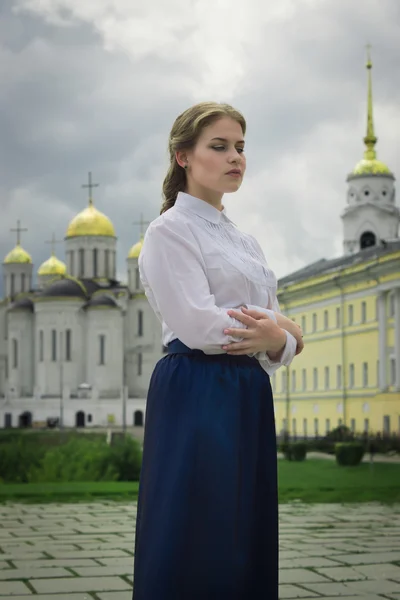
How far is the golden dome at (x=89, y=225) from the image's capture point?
6756 centimetres

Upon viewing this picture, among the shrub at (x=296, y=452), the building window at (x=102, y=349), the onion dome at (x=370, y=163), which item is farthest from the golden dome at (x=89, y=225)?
the shrub at (x=296, y=452)

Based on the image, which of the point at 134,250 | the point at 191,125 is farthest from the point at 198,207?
the point at 134,250

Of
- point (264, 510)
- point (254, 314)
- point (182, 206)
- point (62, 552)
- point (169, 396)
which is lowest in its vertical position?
point (62, 552)

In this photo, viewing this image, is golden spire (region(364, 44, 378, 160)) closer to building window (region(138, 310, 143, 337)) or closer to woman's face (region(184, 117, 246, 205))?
building window (region(138, 310, 143, 337))

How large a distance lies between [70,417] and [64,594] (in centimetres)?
5822

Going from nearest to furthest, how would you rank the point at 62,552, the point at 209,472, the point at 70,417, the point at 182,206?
the point at 209,472, the point at 182,206, the point at 62,552, the point at 70,417

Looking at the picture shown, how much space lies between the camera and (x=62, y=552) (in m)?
6.04

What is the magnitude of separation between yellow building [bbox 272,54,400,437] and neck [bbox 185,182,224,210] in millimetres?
31886

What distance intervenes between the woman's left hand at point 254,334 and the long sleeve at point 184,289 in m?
0.01

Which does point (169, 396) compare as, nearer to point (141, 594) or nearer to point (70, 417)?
point (141, 594)

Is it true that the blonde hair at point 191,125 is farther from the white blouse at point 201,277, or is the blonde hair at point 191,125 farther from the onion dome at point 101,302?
the onion dome at point 101,302

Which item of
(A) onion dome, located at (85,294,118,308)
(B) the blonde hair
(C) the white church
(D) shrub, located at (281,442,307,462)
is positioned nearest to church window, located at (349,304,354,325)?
(D) shrub, located at (281,442,307,462)

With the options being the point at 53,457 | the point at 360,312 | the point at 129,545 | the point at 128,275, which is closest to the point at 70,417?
the point at 128,275

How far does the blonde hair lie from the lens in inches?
104
